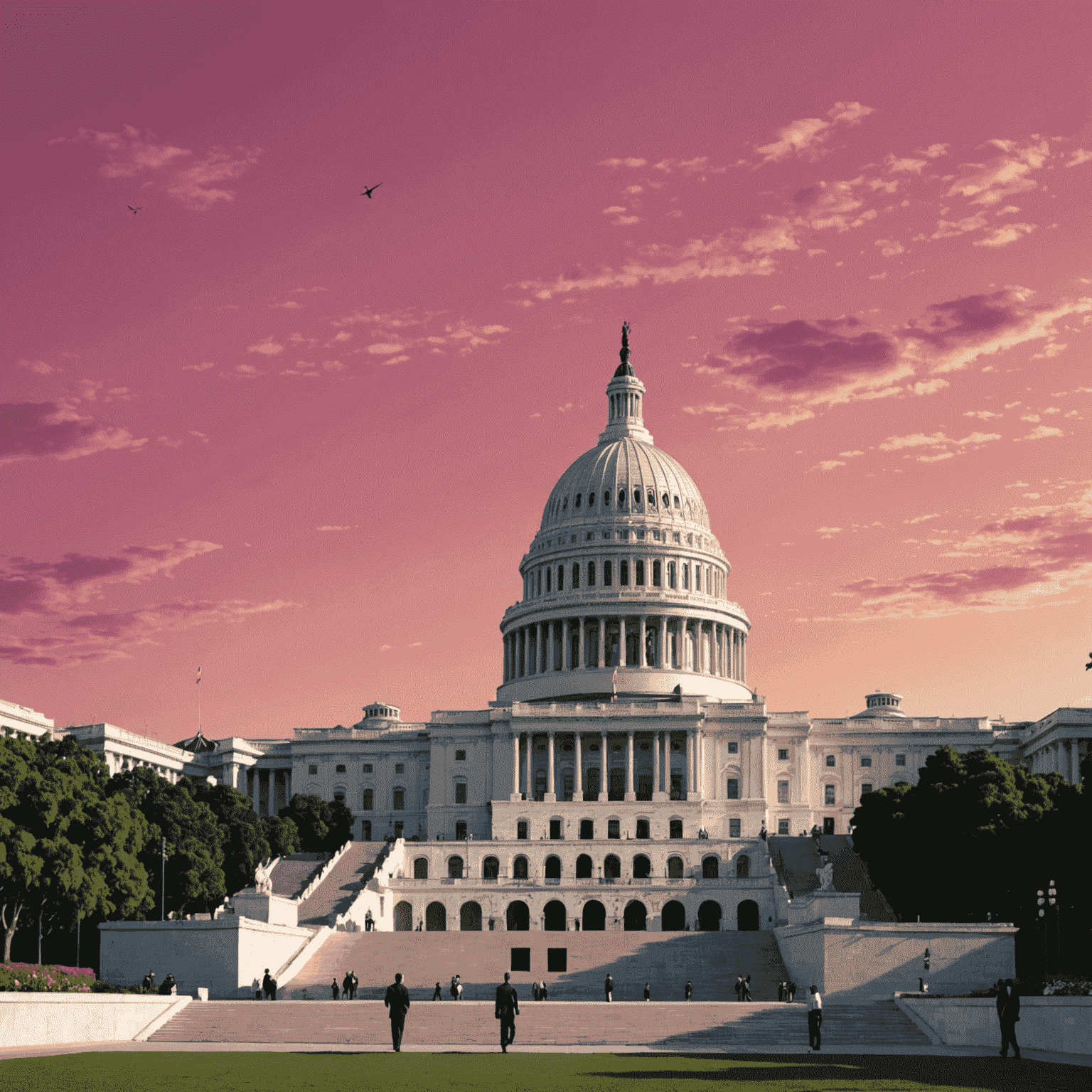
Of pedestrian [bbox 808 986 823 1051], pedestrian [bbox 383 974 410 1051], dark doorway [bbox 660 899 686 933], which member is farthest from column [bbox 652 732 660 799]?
pedestrian [bbox 383 974 410 1051]

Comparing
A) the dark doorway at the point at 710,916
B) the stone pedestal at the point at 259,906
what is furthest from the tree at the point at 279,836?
the dark doorway at the point at 710,916

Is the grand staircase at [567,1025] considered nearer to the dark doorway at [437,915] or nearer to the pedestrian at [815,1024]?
the pedestrian at [815,1024]

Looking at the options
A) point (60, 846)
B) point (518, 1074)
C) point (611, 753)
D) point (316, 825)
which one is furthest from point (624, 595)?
point (518, 1074)

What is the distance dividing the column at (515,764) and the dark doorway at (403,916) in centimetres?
3060

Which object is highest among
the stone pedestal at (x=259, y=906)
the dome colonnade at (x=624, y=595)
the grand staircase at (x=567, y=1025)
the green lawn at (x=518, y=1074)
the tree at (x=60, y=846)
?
the dome colonnade at (x=624, y=595)

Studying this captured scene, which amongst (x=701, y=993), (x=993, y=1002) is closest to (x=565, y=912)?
(x=701, y=993)

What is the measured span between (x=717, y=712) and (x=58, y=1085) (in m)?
123

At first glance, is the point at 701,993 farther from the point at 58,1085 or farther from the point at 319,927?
the point at 58,1085

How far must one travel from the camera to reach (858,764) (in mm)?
160625

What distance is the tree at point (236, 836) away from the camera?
118 metres

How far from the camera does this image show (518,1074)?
42.8 meters

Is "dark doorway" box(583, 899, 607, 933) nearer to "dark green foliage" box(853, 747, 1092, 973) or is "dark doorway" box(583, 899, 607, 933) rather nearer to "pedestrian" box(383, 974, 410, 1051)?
→ "dark green foliage" box(853, 747, 1092, 973)

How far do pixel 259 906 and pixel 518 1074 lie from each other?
193ft

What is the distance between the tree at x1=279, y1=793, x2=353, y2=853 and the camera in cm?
14362
